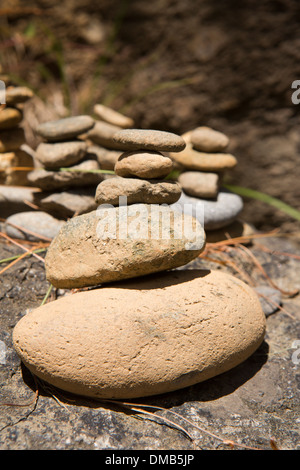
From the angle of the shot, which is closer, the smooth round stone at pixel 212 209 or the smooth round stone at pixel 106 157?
the smooth round stone at pixel 212 209

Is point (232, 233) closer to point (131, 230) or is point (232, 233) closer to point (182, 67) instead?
point (131, 230)

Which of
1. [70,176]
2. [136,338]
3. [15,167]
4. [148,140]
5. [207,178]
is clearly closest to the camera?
[136,338]

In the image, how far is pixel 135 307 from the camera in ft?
6.24

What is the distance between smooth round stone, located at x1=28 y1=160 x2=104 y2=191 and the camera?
104 inches

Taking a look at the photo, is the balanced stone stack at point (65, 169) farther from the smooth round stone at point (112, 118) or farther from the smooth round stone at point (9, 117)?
the smooth round stone at point (112, 118)

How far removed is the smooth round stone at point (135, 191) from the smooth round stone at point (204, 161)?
0.82 metres

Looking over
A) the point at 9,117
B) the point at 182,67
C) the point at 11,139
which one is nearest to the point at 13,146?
the point at 11,139

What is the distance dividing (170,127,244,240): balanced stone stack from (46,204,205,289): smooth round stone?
795 mm

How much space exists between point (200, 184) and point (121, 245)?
1.14 meters

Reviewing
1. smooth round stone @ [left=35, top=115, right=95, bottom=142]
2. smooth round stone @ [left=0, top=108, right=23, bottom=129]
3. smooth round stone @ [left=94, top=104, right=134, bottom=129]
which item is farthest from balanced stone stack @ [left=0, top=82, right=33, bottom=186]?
smooth round stone @ [left=94, top=104, right=134, bottom=129]

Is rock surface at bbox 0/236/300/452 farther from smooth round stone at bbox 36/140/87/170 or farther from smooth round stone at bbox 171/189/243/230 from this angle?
smooth round stone at bbox 171/189/243/230

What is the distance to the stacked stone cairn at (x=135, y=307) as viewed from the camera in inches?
71.3

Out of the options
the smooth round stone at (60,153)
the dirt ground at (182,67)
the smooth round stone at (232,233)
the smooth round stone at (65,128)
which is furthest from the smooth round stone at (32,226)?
the dirt ground at (182,67)

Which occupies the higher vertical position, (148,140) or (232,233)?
(148,140)
